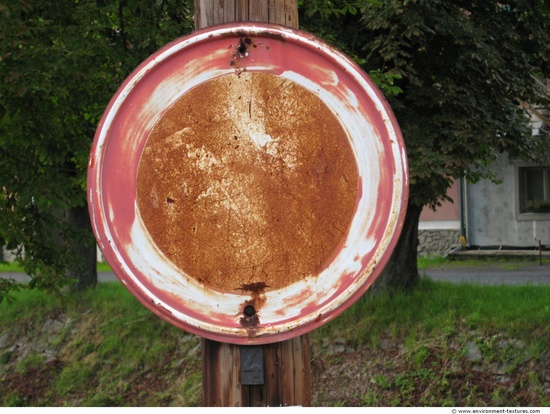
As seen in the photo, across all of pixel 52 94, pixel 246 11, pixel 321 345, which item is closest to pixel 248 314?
pixel 246 11

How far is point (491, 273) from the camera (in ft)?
61.7

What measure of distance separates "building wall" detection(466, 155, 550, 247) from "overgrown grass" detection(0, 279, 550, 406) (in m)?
11.4

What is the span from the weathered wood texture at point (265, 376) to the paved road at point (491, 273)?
15.2 meters

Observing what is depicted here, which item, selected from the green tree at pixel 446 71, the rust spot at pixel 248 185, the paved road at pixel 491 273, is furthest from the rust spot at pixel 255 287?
the paved road at pixel 491 273

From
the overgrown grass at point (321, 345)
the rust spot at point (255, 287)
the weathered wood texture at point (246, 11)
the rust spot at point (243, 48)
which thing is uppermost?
the weathered wood texture at point (246, 11)

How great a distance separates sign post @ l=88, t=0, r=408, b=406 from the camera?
66.0 inches

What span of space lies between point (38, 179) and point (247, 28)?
242 inches

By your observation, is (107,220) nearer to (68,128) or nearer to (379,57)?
(68,128)

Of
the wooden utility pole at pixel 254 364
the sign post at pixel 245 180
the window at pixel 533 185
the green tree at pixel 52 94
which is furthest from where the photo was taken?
the window at pixel 533 185

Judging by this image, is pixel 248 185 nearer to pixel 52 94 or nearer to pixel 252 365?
pixel 252 365

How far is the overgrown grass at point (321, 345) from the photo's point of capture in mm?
9625

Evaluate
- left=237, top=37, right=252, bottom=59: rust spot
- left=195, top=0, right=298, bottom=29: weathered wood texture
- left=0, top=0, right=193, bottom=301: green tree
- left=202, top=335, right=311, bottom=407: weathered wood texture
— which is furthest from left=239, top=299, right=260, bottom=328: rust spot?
left=0, top=0, right=193, bottom=301: green tree

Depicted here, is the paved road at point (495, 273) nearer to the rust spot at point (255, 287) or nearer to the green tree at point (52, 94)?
the green tree at point (52, 94)

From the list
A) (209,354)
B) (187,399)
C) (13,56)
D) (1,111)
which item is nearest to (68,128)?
(1,111)
